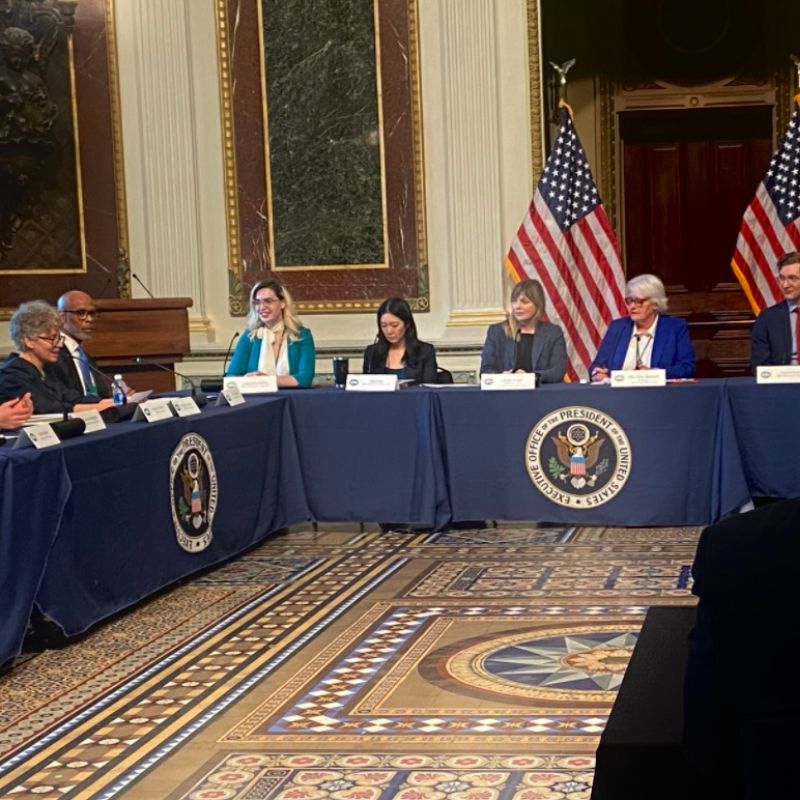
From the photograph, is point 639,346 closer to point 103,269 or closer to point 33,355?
point 33,355

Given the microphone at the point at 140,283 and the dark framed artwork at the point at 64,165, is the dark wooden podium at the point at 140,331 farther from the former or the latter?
the dark framed artwork at the point at 64,165

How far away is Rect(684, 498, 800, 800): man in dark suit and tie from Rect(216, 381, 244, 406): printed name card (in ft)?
18.8

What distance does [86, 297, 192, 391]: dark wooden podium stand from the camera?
9156 mm

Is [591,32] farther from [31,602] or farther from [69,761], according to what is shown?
[69,761]

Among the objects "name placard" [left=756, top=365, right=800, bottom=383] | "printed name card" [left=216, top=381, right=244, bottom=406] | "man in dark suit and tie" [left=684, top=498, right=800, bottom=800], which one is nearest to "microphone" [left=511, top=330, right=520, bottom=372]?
"name placard" [left=756, top=365, right=800, bottom=383]

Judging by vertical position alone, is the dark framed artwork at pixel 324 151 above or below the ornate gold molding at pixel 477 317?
above

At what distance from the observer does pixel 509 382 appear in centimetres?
790

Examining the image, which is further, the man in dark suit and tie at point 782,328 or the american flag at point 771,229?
the american flag at point 771,229

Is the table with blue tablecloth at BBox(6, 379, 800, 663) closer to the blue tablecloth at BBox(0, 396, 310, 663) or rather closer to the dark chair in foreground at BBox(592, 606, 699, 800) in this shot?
the blue tablecloth at BBox(0, 396, 310, 663)

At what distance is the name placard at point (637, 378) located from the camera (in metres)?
7.73

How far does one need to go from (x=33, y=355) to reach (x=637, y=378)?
2999 millimetres

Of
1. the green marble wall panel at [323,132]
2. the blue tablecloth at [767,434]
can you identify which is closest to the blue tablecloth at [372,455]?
the blue tablecloth at [767,434]

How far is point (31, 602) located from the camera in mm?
5586

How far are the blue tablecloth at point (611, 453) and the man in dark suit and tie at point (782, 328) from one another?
0.50 m
